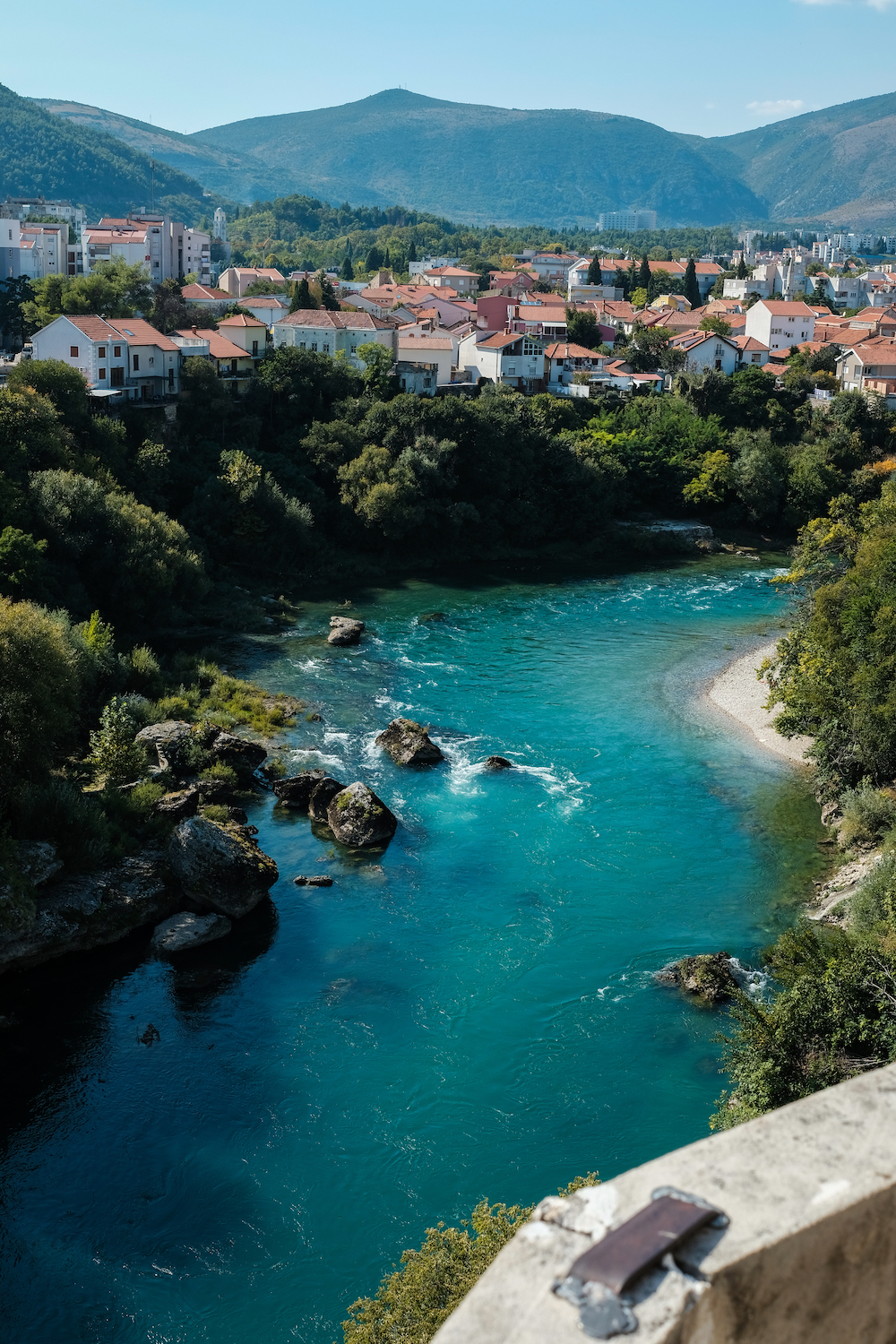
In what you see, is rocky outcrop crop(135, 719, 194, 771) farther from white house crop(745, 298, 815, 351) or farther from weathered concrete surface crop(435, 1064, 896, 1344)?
white house crop(745, 298, 815, 351)

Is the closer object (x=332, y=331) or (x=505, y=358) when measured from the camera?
(x=505, y=358)

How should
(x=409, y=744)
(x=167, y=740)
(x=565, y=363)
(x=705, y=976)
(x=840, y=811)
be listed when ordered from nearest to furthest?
1. (x=705, y=976)
2. (x=840, y=811)
3. (x=167, y=740)
4. (x=409, y=744)
5. (x=565, y=363)

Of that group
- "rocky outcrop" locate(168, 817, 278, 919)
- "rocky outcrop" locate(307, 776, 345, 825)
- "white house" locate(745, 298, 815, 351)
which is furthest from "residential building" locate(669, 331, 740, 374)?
"rocky outcrop" locate(168, 817, 278, 919)

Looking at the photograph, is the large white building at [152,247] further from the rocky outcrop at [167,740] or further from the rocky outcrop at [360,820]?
the rocky outcrop at [360,820]

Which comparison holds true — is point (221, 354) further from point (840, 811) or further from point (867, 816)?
point (867, 816)

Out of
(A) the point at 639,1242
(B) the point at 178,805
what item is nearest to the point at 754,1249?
(A) the point at 639,1242

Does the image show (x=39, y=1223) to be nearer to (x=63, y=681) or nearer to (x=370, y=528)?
(x=63, y=681)

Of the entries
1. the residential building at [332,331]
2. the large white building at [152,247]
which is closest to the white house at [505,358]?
the residential building at [332,331]
